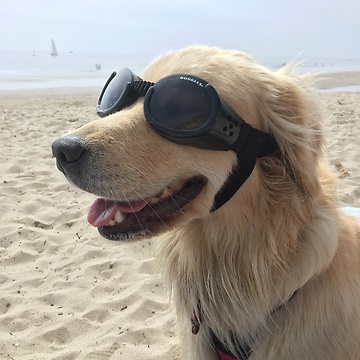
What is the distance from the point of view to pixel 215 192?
72.2 inches

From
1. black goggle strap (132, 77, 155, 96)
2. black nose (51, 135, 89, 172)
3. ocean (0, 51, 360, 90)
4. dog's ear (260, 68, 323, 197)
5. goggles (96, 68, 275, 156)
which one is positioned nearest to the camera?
black nose (51, 135, 89, 172)

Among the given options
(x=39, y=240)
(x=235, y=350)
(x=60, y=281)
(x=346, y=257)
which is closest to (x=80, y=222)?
(x=39, y=240)

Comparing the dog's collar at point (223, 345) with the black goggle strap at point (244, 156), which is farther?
the dog's collar at point (223, 345)

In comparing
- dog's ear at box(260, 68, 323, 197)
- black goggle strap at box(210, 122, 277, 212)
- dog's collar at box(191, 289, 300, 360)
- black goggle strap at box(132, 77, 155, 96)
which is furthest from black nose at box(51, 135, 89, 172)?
dog's collar at box(191, 289, 300, 360)

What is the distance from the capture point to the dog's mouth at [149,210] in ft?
5.92

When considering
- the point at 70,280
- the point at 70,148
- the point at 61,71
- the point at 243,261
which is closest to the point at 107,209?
the point at 70,148

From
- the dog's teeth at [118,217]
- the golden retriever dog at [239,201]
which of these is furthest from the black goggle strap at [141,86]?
the dog's teeth at [118,217]

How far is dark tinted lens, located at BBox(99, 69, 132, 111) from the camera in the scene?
6.64ft

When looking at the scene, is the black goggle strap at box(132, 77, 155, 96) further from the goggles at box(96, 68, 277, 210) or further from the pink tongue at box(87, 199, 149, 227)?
the pink tongue at box(87, 199, 149, 227)

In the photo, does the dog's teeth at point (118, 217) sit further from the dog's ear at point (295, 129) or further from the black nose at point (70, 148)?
the dog's ear at point (295, 129)

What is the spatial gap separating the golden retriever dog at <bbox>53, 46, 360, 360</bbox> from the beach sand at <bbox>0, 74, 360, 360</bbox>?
28cm

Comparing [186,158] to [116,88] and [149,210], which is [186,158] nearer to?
[149,210]

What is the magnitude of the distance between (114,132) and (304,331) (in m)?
1.19

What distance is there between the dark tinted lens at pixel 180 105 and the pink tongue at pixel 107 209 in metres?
0.34
